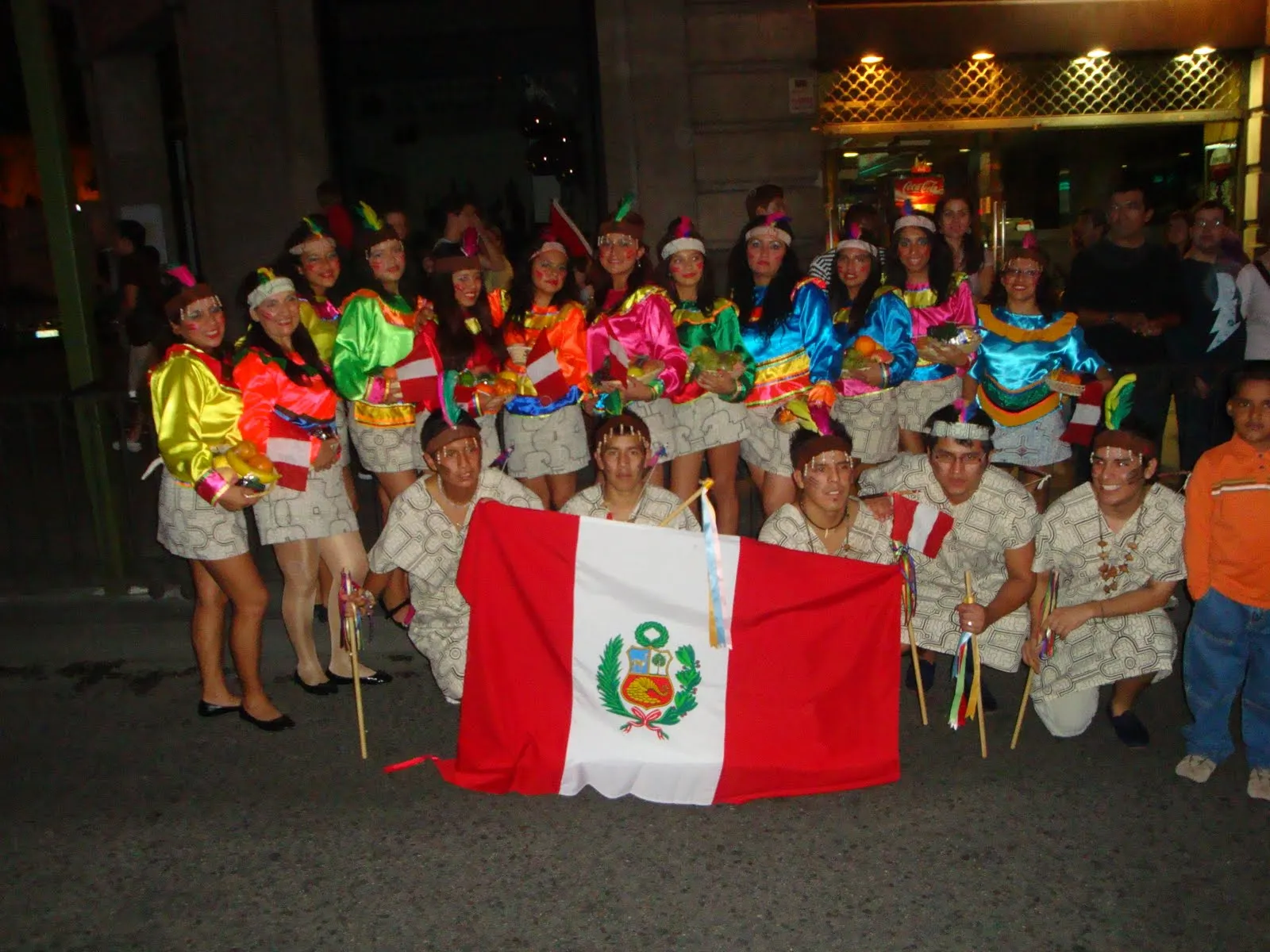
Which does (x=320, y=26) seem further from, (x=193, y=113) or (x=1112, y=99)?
(x=1112, y=99)

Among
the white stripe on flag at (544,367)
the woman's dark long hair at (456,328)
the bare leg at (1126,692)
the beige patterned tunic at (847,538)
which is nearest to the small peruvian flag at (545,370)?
the white stripe on flag at (544,367)

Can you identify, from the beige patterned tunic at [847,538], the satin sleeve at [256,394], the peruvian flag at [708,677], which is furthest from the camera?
the satin sleeve at [256,394]

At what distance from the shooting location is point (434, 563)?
4.88m

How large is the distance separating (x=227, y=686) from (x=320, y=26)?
7.57 meters

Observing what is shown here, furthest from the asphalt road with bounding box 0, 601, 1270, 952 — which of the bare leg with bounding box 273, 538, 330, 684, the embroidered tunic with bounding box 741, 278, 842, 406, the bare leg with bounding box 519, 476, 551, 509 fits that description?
the embroidered tunic with bounding box 741, 278, 842, 406

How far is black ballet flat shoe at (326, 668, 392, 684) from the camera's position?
5.42 m

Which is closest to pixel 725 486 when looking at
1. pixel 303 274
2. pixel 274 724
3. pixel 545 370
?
pixel 545 370

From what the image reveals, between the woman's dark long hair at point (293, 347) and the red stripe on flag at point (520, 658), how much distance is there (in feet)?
4.33

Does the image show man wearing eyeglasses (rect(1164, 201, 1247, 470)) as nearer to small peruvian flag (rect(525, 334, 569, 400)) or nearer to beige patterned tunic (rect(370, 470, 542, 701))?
small peruvian flag (rect(525, 334, 569, 400))

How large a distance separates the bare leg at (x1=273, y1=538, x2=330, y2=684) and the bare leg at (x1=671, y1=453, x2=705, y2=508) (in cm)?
190

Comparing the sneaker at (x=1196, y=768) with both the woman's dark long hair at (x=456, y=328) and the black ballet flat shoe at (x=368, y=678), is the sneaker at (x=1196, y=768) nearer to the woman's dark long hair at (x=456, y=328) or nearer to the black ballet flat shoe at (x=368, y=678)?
the black ballet flat shoe at (x=368, y=678)

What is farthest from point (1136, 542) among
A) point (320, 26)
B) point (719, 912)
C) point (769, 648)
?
point (320, 26)

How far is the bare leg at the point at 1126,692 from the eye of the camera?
4.61 metres

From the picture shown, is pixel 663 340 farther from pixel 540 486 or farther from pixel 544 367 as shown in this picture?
pixel 540 486
